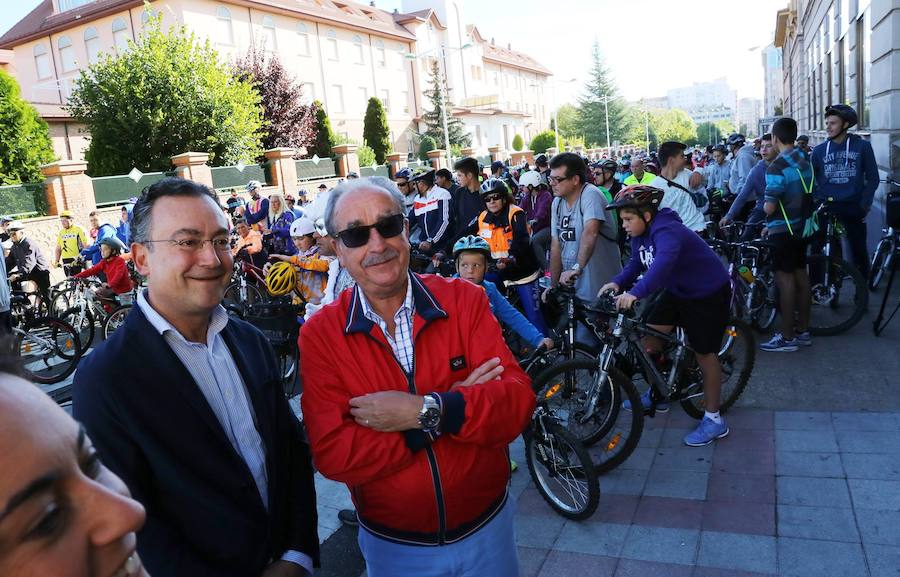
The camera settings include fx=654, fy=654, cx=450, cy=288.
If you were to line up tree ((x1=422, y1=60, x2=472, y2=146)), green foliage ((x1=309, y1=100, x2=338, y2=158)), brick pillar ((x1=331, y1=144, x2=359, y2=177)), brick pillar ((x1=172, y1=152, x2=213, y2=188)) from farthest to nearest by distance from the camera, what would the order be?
tree ((x1=422, y1=60, x2=472, y2=146)), green foliage ((x1=309, y1=100, x2=338, y2=158)), brick pillar ((x1=331, y1=144, x2=359, y2=177)), brick pillar ((x1=172, y1=152, x2=213, y2=188))

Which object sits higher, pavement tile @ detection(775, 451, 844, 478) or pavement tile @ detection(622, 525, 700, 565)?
pavement tile @ detection(775, 451, 844, 478)

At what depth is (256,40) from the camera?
130 feet

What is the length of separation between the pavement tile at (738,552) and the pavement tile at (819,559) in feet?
0.19

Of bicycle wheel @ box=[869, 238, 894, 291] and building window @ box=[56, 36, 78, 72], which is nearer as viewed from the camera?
bicycle wheel @ box=[869, 238, 894, 291]

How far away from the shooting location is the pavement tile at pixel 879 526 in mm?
3301

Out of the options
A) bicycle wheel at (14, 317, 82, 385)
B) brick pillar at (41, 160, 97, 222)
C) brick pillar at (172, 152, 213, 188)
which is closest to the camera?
bicycle wheel at (14, 317, 82, 385)

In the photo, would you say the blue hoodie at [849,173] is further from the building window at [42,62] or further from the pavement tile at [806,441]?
the building window at [42,62]

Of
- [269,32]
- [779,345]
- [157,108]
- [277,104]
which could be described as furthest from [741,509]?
[269,32]

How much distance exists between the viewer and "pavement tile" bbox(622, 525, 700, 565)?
134 inches

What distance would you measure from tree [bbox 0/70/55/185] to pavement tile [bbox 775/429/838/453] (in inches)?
953

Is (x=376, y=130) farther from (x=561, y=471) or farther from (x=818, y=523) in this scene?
(x=818, y=523)

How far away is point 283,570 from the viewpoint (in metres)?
1.87

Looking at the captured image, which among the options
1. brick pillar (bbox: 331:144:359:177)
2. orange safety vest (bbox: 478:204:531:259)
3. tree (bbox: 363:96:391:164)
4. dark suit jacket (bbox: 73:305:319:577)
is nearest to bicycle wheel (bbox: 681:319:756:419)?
orange safety vest (bbox: 478:204:531:259)

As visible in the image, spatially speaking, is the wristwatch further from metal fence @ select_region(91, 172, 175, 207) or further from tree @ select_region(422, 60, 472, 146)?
tree @ select_region(422, 60, 472, 146)
